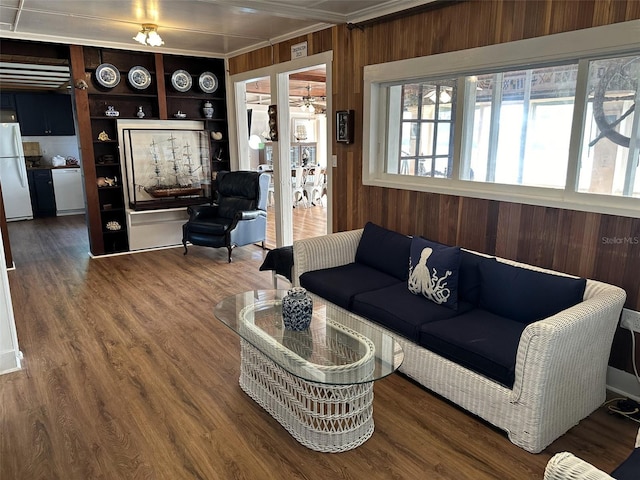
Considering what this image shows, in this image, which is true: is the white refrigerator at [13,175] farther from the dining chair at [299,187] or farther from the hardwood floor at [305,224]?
the dining chair at [299,187]

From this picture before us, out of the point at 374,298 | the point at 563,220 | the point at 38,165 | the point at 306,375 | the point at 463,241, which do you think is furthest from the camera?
the point at 38,165

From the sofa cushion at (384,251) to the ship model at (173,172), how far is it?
10.6 feet

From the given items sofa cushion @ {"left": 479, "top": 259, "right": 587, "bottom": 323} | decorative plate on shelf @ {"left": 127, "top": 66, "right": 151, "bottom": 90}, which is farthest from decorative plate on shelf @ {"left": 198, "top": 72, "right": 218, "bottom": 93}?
sofa cushion @ {"left": 479, "top": 259, "right": 587, "bottom": 323}

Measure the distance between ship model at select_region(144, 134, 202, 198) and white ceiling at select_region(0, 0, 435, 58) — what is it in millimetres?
1218

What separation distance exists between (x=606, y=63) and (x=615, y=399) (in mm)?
1873

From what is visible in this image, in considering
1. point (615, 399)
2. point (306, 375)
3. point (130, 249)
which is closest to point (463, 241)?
point (615, 399)

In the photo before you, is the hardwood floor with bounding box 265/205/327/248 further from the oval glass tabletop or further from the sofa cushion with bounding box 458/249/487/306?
the sofa cushion with bounding box 458/249/487/306

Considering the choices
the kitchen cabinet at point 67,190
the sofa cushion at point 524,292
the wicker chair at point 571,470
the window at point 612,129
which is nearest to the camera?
the wicker chair at point 571,470

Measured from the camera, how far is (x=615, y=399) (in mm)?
2535

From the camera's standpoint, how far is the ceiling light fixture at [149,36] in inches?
162

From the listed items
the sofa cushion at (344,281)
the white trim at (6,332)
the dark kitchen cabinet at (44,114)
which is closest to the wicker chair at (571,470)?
the sofa cushion at (344,281)

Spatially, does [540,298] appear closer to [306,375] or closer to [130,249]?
[306,375]

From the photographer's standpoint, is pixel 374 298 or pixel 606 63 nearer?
pixel 606 63

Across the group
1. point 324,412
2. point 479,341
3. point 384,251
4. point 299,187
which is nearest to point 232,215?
point 384,251
